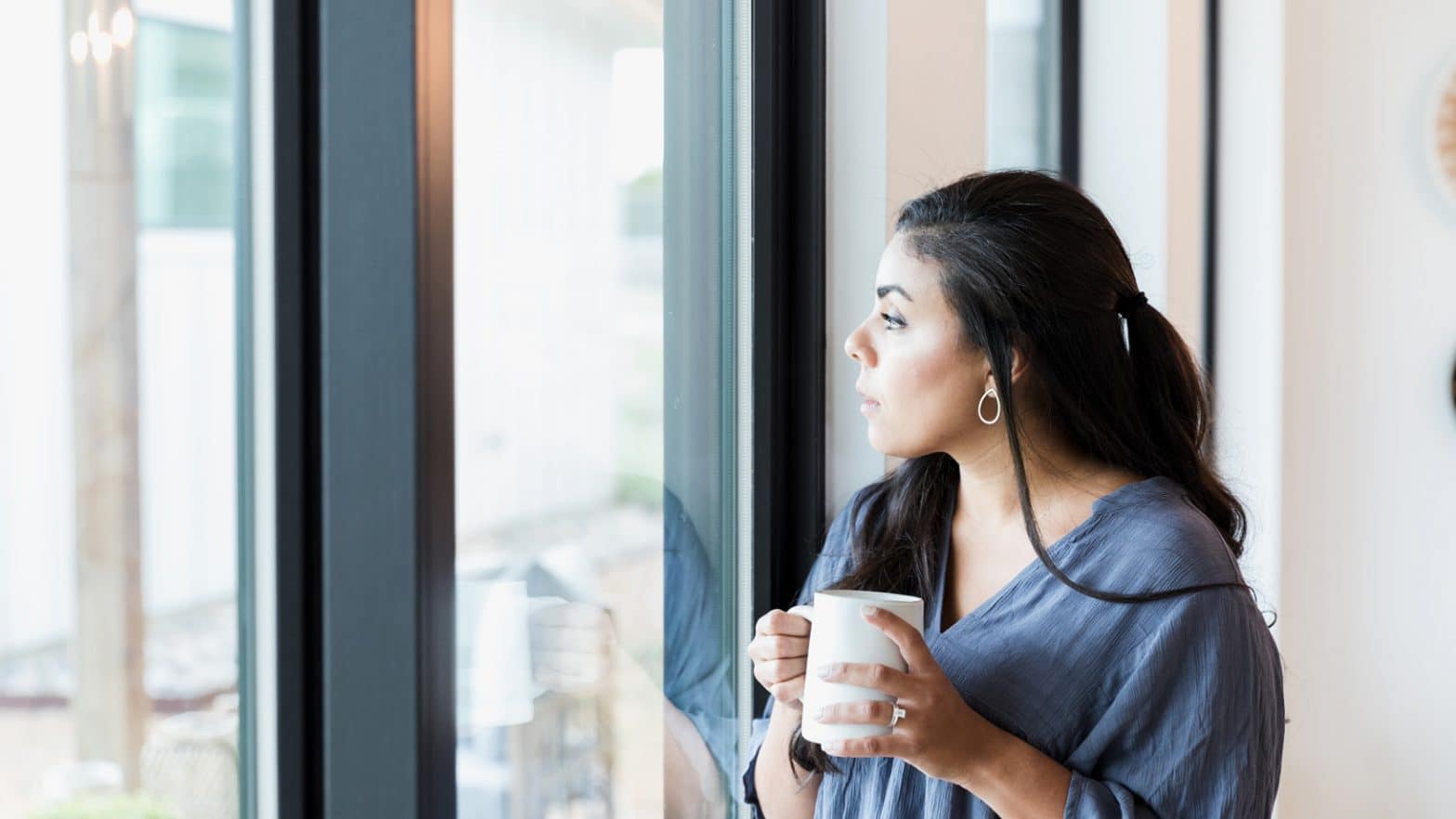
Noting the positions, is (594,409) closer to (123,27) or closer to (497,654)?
(497,654)

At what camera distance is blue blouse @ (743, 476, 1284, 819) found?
93 centimetres

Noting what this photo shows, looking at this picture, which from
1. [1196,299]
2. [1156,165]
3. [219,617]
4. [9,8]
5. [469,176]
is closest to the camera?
[9,8]

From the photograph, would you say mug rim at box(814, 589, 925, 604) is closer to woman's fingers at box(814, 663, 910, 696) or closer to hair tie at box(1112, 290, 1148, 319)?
woman's fingers at box(814, 663, 910, 696)

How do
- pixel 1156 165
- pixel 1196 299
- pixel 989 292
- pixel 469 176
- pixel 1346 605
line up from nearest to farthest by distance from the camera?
pixel 469 176
pixel 989 292
pixel 1156 165
pixel 1196 299
pixel 1346 605

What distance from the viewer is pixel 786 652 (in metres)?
0.98

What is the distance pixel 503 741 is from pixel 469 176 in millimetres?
436

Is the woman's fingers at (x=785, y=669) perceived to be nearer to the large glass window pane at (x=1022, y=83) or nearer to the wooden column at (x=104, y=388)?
the wooden column at (x=104, y=388)

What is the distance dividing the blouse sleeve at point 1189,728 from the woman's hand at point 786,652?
0.72ft

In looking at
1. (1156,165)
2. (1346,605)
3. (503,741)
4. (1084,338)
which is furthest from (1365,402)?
(503,741)

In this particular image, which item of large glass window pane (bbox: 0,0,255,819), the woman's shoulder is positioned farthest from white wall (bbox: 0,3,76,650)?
the woman's shoulder

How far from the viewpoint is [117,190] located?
0.71m

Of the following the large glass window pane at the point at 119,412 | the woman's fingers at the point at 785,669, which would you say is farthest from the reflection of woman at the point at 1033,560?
the large glass window pane at the point at 119,412

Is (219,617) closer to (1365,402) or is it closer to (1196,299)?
(1196,299)

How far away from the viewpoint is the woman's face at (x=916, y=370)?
1.05m
